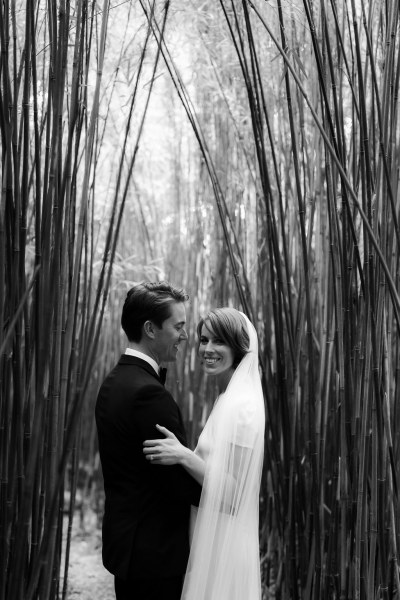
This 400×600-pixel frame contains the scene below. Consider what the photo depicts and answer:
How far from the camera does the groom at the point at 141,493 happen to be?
126cm

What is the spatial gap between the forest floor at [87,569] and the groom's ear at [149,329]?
1661 mm

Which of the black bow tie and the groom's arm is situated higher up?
the black bow tie

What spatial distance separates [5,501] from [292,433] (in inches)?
28.1

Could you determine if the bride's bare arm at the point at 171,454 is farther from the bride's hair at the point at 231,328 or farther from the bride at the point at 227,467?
the bride's hair at the point at 231,328

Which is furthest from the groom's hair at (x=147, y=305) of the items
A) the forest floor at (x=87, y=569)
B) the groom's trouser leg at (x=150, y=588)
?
the forest floor at (x=87, y=569)

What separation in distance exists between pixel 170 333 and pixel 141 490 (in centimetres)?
30

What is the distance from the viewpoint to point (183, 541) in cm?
131

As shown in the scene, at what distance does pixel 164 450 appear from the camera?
4.01 feet

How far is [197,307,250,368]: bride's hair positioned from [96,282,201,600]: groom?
138 millimetres

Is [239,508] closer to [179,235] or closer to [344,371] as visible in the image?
[344,371]

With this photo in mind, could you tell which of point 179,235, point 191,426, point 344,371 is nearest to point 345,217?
point 344,371

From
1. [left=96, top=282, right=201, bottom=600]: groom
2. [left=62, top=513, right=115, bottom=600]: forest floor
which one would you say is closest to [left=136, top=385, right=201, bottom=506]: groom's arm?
[left=96, top=282, right=201, bottom=600]: groom

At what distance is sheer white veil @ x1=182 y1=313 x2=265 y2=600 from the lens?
1.29 metres

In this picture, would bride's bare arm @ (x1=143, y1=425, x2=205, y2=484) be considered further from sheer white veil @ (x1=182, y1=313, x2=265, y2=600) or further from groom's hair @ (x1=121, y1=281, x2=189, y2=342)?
groom's hair @ (x1=121, y1=281, x2=189, y2=342)
